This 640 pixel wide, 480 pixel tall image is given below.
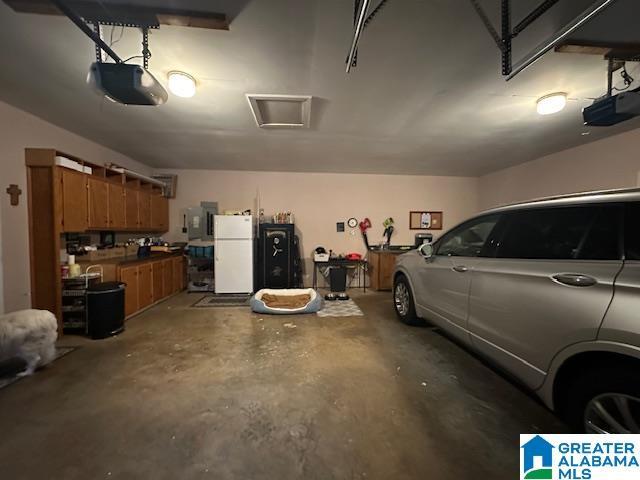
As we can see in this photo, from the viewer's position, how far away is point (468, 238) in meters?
2.53

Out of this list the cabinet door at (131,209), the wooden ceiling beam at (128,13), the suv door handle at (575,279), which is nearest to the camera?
the suv door handle at (575,279)

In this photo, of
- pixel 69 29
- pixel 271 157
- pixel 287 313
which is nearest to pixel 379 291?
pixel 287 313

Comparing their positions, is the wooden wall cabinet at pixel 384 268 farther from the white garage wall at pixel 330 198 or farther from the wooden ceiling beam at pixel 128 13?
the wooden ceiling beam at pixel 128 13

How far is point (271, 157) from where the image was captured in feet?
14.8

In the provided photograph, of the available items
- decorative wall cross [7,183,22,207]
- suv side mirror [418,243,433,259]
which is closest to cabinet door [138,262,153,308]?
decorative wall cross [7,183,22,207]

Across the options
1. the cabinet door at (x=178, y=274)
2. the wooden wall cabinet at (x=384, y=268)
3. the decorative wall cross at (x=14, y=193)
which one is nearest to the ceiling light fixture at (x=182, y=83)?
the decorative wall cross at (x=14, y=193)

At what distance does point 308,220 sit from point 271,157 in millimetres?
1740

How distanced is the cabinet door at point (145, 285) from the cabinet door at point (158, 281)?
0.32 feet

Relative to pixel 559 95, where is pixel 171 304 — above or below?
below

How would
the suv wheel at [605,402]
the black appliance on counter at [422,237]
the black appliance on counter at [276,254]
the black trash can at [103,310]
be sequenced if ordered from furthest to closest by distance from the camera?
the black appliance on counter at [422,237], the black appliance on counter at [276,254], the black trash can at [103,310], the suv wheel at [605,402]

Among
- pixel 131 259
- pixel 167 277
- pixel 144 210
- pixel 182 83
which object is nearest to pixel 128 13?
pixel 182 83

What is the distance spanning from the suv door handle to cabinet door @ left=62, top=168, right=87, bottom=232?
4.69m

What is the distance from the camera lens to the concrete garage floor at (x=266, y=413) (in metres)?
1.33

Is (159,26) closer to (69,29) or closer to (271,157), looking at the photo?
(69,29)
